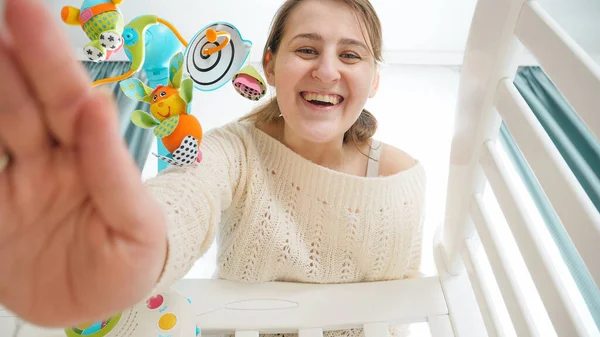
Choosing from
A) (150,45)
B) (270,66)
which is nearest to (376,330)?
(270,66)

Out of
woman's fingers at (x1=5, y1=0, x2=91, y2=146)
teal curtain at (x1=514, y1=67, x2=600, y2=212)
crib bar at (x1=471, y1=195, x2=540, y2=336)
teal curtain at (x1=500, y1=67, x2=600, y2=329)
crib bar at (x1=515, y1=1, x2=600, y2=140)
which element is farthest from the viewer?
teal curtain at (x1=514, y1=67, x2=600, y2=212)

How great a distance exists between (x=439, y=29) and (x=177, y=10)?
141 centimetres

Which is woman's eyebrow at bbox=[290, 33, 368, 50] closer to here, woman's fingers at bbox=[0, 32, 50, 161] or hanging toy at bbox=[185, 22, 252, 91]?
hanging toy at bbox=[185, 22, 252, 91]

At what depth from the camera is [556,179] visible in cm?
46

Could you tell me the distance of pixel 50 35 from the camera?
299 millimetres

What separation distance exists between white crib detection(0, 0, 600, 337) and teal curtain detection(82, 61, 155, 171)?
1522mm

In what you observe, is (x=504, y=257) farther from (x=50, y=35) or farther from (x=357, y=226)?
(x=50, y=35)

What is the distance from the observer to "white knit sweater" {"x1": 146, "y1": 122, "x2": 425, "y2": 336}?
2.71 ft

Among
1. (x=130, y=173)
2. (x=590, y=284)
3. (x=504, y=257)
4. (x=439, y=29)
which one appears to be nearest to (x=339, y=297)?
(x=504, y=257)

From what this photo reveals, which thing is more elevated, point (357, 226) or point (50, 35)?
point (357, 226)

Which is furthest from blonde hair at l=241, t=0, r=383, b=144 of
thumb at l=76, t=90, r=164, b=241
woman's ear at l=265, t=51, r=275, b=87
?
thumb at l=76, t=90, r=164, b=241

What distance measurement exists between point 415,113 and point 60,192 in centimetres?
219

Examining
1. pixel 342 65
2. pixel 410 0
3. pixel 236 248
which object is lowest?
pixel 236 248

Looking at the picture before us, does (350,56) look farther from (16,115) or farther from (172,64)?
(16,115)
